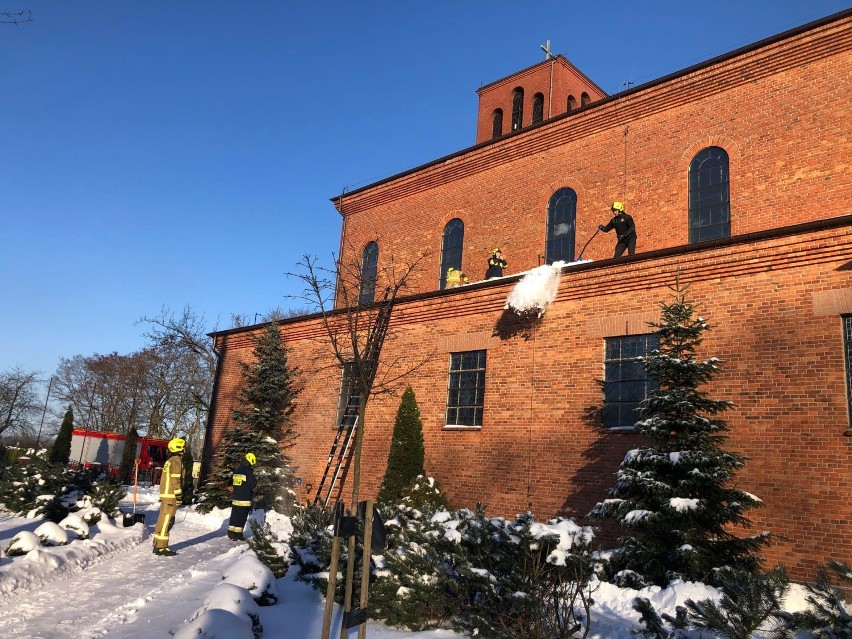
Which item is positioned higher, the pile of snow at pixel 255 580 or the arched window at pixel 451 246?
the arched window at pixel 451 246

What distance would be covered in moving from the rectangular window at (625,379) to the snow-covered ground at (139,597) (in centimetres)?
384

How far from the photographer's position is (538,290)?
12.7 metres

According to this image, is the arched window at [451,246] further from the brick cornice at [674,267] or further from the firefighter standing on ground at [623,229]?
the firefighter standing on ground at [623,229]

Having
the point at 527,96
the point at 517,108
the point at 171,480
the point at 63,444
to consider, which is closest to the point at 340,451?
the point at 171,480

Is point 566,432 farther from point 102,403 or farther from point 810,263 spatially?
point 102,403

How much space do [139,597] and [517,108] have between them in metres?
26.9

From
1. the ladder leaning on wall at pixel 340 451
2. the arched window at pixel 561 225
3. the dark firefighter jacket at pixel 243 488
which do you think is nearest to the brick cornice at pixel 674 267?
the ladder leaning on wall at pixel 340 451

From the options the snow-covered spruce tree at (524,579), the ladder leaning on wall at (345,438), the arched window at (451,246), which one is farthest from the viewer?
the arched window at (451,246)

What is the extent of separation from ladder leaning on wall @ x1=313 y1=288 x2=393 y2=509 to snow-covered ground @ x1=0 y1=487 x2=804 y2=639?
5.22 metres

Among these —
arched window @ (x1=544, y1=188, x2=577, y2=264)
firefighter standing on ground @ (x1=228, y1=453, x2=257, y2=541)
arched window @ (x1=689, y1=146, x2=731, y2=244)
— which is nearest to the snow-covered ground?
firefighter standing on ground @ (x1=228, y1=453, x2=257, y2=541)

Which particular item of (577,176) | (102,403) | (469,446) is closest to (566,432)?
(469,446)

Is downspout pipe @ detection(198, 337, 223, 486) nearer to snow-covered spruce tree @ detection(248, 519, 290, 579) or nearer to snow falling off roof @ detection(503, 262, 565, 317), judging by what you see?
snow-covered spruce tree @ detection(248, 519, 290, 579)

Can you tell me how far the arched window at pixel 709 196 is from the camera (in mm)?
14617

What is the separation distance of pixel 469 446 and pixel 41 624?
27.6 ft
